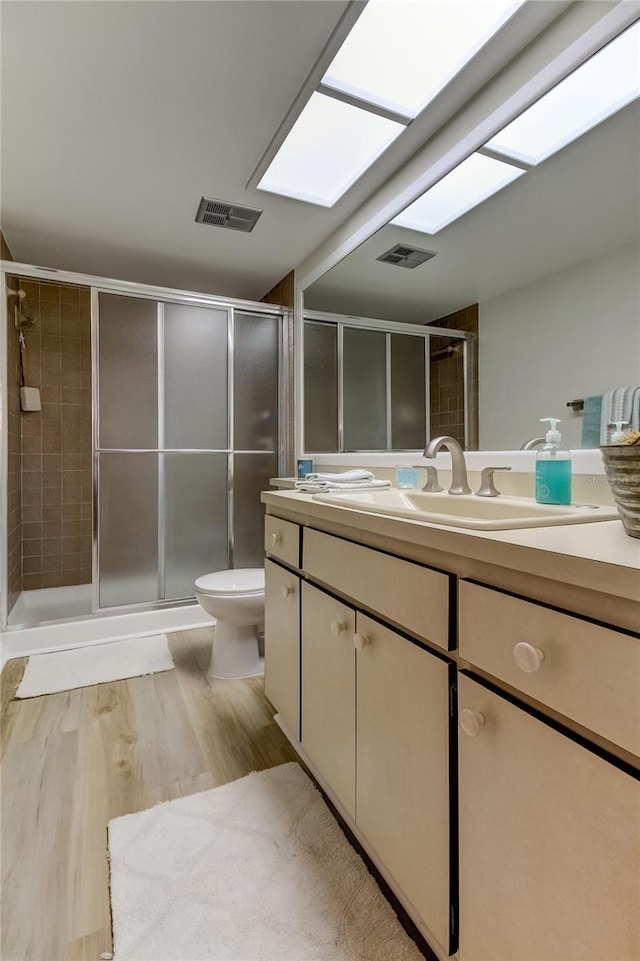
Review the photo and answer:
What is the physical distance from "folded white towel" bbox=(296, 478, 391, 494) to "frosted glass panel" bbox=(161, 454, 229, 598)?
4.14ft

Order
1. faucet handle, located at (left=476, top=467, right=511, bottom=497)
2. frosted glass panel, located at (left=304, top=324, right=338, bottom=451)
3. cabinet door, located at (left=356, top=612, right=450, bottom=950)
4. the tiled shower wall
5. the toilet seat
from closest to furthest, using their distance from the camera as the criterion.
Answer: cabinet door, located at (left=356, top=612, right=450, bottom=950), faucet handle, located at (left=476, top=467, right=511, bottom=497), the tiled shower wall, the toilet seat, frosted glass panel, located at (left=304, top=324, right=338, bottom=451)

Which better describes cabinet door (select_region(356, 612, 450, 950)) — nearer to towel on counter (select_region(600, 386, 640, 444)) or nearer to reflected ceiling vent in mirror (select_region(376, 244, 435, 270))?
towel on counter (select_region(600, 386, 640, 444))

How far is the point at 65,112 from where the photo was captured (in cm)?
161

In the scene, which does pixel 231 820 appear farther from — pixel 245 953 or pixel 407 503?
pixel 407 503

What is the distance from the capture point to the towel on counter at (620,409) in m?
1.06

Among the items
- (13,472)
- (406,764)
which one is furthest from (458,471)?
(13,472)

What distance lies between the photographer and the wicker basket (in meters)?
0.64

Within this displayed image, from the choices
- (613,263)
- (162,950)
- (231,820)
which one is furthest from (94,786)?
(613,263)

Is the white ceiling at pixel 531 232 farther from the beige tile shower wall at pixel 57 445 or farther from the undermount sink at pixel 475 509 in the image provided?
the beige tile shower wall at pixel 57 445

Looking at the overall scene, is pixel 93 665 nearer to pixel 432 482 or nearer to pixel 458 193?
pixel 432 482

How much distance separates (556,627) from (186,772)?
4.55 ft

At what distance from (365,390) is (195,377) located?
47.0 inches

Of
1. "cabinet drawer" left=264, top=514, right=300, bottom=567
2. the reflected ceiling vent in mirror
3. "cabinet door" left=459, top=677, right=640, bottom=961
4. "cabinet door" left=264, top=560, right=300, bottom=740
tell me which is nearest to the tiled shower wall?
the reflected ceiling vent in mirror

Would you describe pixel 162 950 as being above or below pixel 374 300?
below
